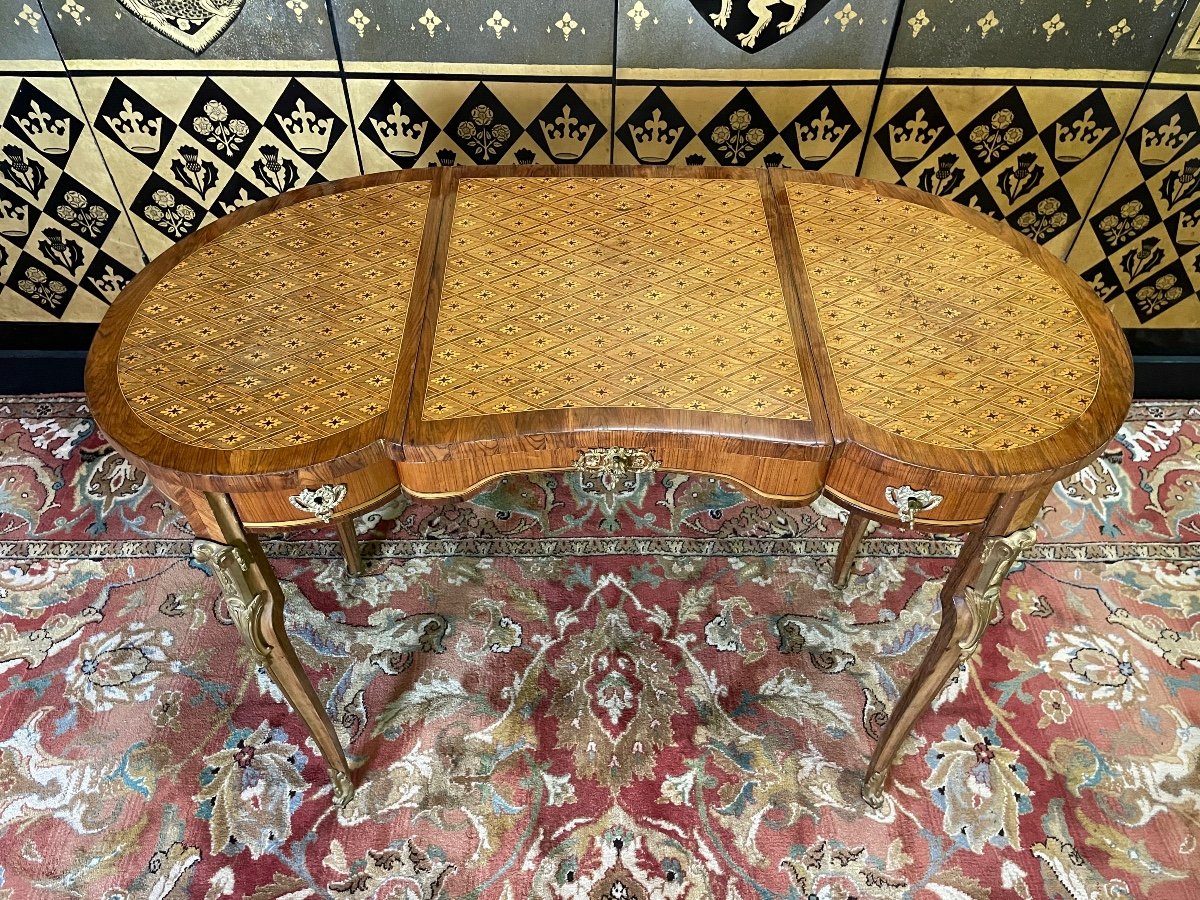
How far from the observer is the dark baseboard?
233 centimetres

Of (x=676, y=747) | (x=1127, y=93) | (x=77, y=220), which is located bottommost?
(x=676, y=747)

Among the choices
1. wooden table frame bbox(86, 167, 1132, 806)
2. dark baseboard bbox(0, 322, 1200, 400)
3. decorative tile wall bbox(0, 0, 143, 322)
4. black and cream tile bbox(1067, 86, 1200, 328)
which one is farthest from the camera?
dark baseboard bbox(0, 322, 1200, 400)

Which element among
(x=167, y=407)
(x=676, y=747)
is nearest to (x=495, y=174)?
(x=167, y=407)

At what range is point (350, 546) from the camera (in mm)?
1882

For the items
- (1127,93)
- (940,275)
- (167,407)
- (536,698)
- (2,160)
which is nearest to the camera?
(167,407)

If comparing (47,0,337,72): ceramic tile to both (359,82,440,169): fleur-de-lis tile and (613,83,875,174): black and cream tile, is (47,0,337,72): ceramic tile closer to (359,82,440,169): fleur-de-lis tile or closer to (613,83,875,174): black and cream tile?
(359,82,440,169): fleur-de-lis tile

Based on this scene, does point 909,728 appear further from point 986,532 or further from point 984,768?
point 986,532

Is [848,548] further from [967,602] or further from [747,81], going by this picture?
[747,81]

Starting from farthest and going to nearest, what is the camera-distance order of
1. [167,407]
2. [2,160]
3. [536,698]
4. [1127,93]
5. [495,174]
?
[2,160], [1127,93], [536,698], [495,174], [167,407]

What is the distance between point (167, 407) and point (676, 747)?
1.13 meters

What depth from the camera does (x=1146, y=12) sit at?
5.77ft

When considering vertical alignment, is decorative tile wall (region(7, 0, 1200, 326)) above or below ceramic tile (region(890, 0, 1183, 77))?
below

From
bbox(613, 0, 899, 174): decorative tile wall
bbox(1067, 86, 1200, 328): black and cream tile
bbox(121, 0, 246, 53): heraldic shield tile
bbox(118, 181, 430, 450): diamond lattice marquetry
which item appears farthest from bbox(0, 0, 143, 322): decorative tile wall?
bbox(1067, 86, 1200, 328): black and cream tile

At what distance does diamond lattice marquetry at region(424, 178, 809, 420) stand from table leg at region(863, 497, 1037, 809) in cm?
34
